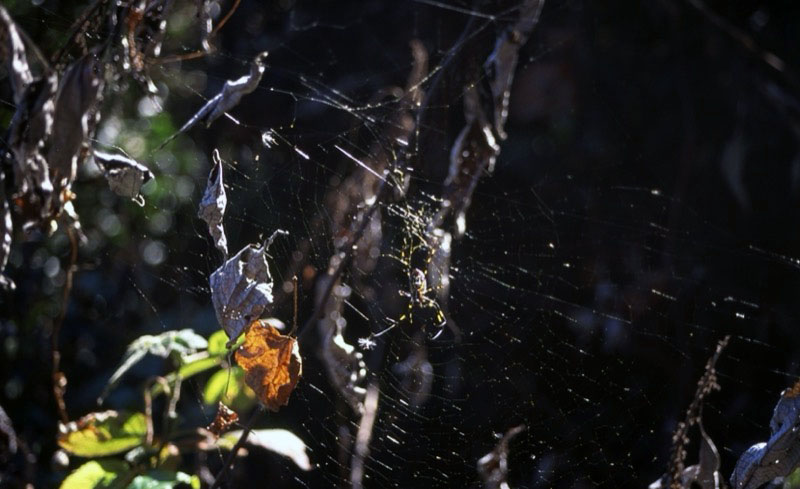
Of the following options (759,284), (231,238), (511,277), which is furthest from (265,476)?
(759,284)

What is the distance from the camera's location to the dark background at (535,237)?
62.4 inches

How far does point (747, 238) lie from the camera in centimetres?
212

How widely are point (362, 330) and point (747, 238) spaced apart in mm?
1062

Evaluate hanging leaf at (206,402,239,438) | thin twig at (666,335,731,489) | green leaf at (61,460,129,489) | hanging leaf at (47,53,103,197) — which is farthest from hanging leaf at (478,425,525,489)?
hanging leaf at (47,53,103,197)

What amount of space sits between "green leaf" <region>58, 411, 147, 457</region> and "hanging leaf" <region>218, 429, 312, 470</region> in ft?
0.38

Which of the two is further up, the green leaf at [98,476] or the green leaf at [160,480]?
the green leaf at [160,480]

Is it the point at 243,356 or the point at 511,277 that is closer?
the point at 243,356

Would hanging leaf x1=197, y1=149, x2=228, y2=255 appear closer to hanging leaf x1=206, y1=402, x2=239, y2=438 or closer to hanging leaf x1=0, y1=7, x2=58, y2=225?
hanging leaf x1=0, y1=7, x2=58, y2=225

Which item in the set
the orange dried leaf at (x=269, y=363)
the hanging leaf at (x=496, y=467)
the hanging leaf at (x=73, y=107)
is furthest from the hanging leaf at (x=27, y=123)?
the hanging leaf at (x=496, y=467)

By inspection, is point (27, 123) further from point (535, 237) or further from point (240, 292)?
point (535, 237)

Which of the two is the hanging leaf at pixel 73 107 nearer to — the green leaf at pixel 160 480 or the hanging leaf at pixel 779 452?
the green leaf at pixel 160 480

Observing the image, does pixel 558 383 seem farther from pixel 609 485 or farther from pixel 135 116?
pixel 135 116

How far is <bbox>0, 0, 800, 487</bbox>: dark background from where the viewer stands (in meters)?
1.59

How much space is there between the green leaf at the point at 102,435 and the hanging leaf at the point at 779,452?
2.42 feet
